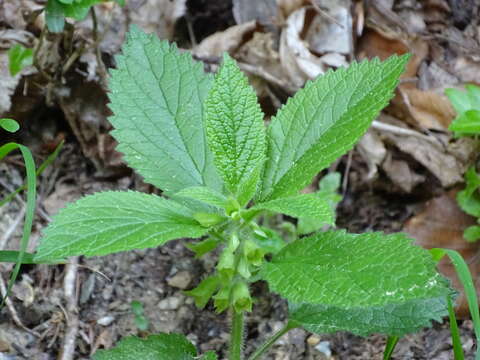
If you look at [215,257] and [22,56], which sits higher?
[22,56]

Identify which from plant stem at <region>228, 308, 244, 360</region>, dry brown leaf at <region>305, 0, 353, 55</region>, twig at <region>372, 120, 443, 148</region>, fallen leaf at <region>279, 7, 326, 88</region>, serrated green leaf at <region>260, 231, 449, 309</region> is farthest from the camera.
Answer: dry brown leaf at <region>305, 0, 353, 55</region>

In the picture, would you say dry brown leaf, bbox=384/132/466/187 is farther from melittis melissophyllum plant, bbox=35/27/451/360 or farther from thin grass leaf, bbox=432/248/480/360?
melittis melissophyllum plant, bbox=35/27/451/360

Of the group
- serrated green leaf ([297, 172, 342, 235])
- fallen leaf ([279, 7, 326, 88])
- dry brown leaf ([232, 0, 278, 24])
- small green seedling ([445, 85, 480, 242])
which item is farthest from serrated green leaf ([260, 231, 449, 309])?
dry brown leaf ([232, 0, 278, 24])

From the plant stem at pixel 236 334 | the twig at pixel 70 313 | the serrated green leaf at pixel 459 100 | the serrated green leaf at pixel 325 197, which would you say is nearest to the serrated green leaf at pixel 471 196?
the serrated green leaf at pixel 459 100

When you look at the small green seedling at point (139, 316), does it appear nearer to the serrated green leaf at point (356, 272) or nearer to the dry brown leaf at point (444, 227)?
the serrated green leaf at point (356, 272)

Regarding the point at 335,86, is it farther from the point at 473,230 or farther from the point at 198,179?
the point at 473,230

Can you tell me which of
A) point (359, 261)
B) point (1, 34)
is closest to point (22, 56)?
point (1, 34)
